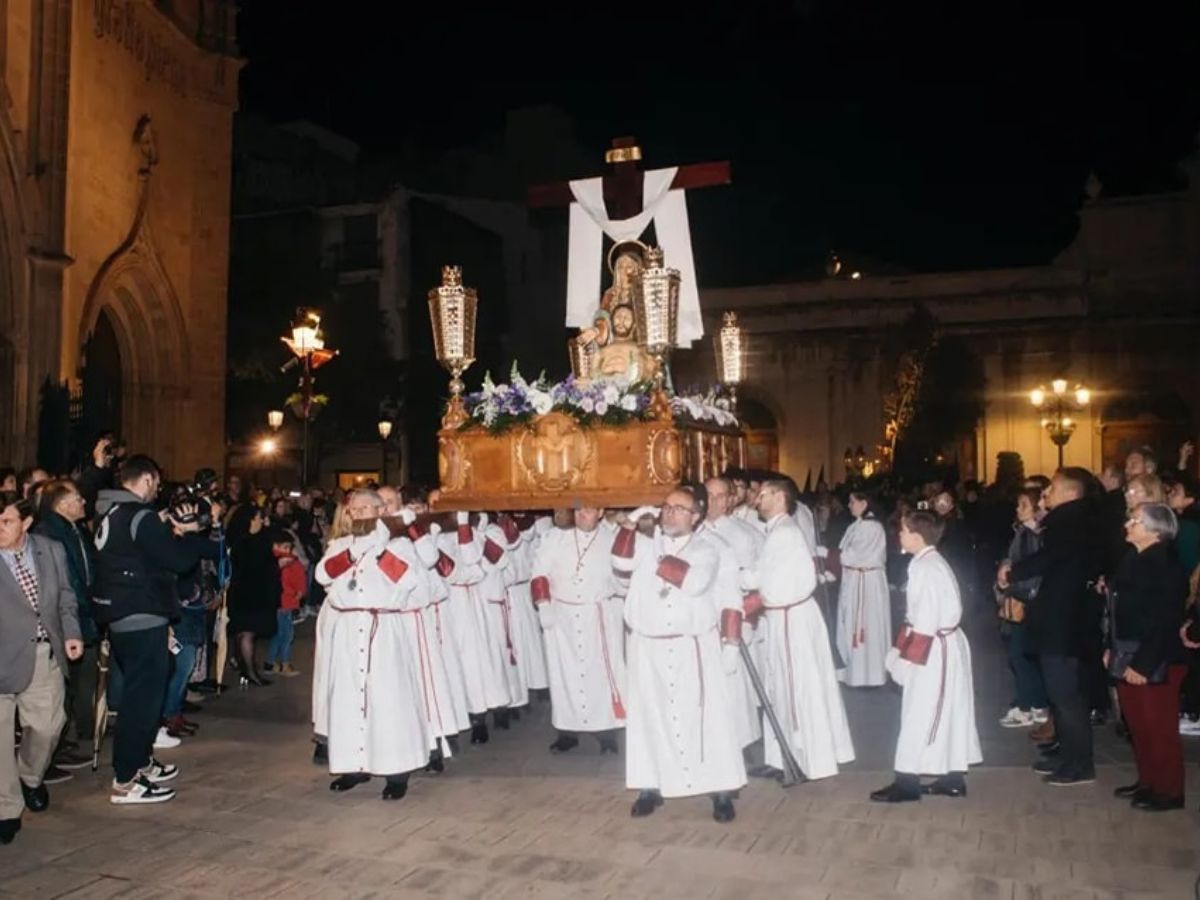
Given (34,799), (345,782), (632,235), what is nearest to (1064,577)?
(345,782)

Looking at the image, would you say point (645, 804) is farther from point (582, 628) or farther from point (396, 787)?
point (582, 628)

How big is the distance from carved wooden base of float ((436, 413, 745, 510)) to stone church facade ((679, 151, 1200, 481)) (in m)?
27.4

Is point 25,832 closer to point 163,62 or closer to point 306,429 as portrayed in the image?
point 306,429

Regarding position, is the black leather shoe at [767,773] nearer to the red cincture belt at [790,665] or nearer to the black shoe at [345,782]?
the red cincture belt at [790,665]

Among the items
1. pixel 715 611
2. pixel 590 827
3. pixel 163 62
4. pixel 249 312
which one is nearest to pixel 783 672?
pixel 715 611

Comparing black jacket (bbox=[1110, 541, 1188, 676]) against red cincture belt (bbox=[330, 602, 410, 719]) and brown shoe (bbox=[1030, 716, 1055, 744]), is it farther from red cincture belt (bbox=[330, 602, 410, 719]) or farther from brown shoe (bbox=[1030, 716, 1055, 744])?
red cincture belt (bbox=[330, 602, 410, 719])

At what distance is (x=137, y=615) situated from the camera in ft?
24.9

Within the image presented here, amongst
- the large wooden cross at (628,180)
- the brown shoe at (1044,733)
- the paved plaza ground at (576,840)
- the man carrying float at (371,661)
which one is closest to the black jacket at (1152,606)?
the paved plaza ground at (576,840)

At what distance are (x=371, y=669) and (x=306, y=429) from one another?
9.01 m

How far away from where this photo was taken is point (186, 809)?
738 cm

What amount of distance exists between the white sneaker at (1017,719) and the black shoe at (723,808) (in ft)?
13.7

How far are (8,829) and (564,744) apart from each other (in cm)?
425

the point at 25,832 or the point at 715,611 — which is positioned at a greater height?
the point at 715,611

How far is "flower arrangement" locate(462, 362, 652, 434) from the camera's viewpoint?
9.52m
